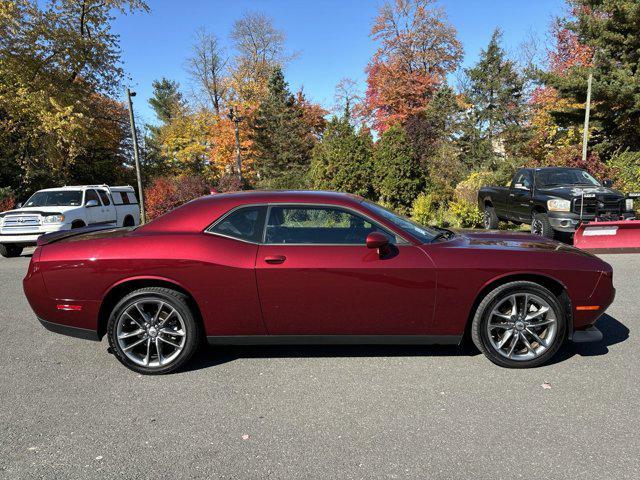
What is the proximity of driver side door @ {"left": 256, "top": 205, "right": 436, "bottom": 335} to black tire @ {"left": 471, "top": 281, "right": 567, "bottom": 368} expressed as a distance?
1.41 ft

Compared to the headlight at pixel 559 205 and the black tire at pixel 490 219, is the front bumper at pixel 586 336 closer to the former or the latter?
the headlight at pixel 559 205

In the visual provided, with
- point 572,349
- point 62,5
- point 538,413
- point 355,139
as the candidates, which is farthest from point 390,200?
point 62,5

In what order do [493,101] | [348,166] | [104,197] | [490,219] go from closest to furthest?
[490,219]
[104,197]
[348,166]
[493,101]

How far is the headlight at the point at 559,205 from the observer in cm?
933

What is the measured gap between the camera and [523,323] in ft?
11.8

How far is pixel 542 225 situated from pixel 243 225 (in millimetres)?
8148

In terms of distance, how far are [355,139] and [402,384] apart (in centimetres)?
1209

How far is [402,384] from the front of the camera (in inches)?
134

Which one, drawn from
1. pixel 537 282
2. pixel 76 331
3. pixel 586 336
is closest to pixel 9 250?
pixel 76 331

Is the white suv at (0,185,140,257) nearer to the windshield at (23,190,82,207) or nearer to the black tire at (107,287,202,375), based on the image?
the windshield at (23,190,82,207)

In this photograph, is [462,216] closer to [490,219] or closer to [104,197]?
[490,219]

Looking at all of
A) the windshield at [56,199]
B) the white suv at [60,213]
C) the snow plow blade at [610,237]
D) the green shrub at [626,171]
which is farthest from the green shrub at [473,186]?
the windshield at [56,199]

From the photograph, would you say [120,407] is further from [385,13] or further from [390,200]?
[385,13]

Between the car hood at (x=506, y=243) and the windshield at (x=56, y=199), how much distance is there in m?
11.2
